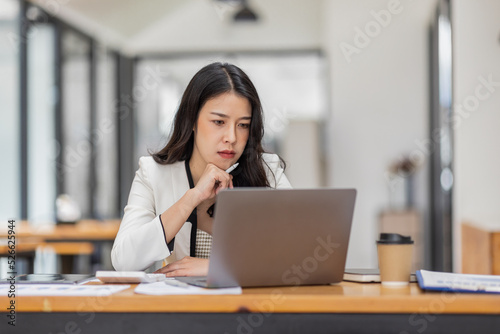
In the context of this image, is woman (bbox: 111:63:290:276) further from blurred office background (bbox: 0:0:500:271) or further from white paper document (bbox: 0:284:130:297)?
blurred office background (bbox: 0:0:500:271)

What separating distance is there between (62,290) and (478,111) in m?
3.27

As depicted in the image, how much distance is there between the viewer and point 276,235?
5.24 feet

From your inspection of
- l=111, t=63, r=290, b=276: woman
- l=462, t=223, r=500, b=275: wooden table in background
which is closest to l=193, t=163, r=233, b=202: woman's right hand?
l=111, t=63, r=290, b=276: woman

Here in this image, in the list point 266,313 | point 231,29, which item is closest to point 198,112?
point 266,313

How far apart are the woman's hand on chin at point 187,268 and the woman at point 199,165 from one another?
0.08 meters

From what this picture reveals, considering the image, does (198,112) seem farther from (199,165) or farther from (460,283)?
(460,283)

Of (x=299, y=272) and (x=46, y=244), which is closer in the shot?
(x=299, y=272)

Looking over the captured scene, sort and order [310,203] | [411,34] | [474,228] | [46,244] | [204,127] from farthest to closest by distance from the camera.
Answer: [411,34]
[46,244]
[474,228]
[204,127]
[310,203]

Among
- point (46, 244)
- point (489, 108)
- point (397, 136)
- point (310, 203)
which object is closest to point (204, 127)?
point (310, 203)

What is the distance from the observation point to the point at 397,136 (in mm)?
7996

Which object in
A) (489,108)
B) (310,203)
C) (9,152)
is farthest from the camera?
(9,152)

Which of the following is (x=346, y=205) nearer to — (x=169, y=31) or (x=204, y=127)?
(x=204, y=127)

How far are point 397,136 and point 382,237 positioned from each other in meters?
6.42

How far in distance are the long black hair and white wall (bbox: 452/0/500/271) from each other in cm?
224
